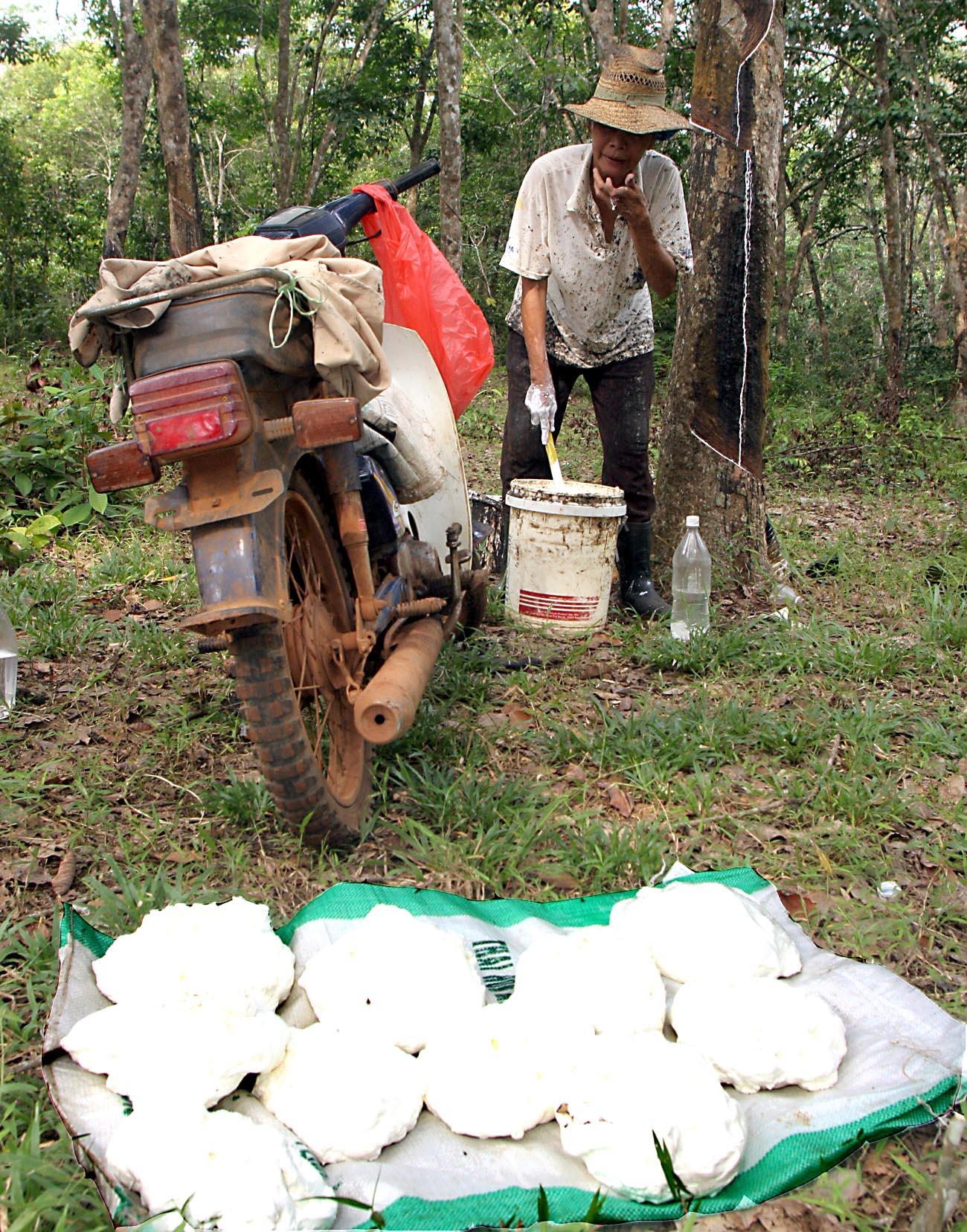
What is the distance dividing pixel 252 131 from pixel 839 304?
12339 millimetres

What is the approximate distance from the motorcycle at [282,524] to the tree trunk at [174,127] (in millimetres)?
4120

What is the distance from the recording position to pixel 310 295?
6.70 ft

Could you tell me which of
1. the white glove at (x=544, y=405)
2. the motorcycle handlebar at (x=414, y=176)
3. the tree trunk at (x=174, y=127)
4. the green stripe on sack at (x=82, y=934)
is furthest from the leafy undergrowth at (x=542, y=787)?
the tree trunk at (x=174, y=127)

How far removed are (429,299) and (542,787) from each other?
1810 mm

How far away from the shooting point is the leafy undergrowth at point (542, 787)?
1954 millimetres

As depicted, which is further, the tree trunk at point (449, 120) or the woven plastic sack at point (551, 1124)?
the tree trunk at point (449, 120)

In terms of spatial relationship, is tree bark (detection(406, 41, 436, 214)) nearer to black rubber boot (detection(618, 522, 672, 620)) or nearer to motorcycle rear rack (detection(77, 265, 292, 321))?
black rubber boot (detection(618, 522, 672, 620))

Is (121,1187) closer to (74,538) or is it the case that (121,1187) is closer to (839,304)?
(74,538)

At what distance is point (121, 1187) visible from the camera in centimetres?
135

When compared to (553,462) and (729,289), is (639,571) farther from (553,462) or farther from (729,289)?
(729,289)

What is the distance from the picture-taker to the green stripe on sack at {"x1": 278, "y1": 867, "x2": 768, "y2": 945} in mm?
1982

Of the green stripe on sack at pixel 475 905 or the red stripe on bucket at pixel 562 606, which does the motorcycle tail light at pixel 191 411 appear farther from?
the red stripe on bucket at pixel 562 606

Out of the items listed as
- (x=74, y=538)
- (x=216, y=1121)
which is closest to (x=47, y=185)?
(x=74, y=538)

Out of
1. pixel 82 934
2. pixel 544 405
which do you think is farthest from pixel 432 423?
pixel 82 934
